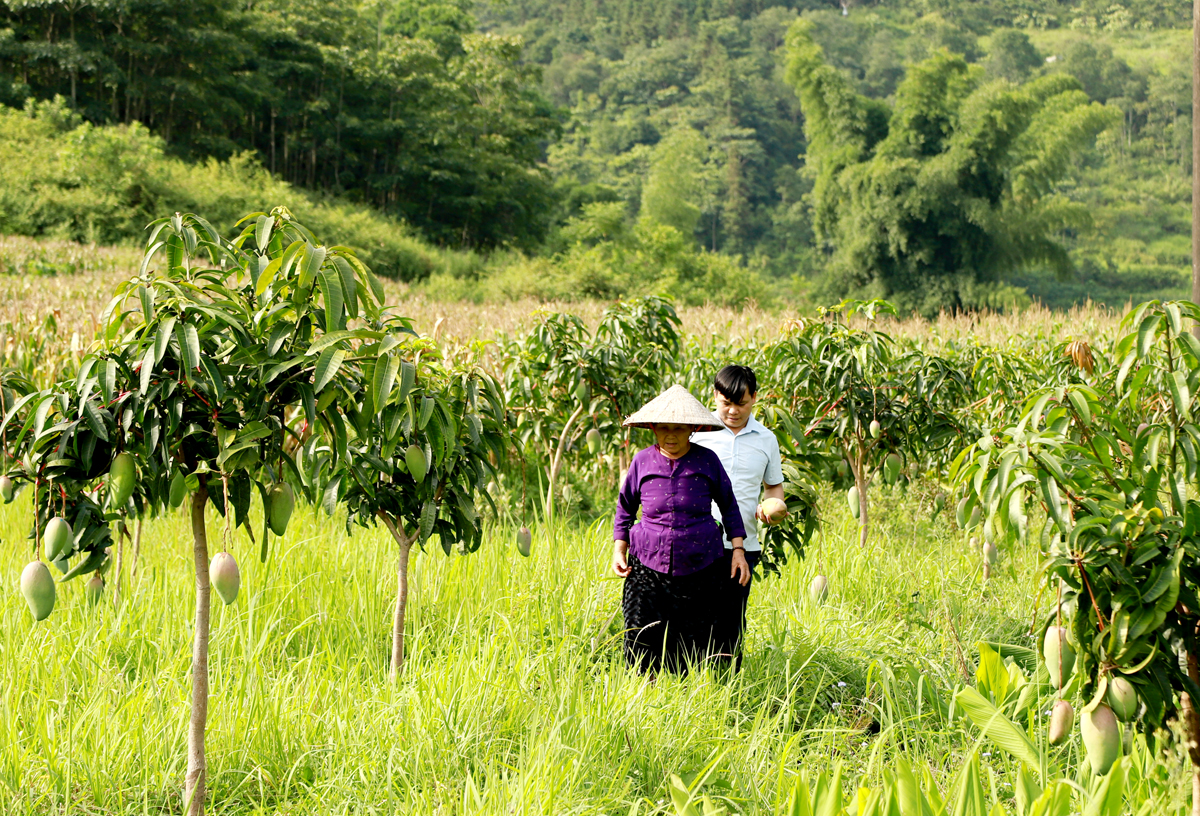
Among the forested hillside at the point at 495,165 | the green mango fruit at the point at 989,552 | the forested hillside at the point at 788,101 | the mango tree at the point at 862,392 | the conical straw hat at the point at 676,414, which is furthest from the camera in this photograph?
the forested hillside at the point at 788,101

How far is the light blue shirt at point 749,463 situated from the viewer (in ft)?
9.20

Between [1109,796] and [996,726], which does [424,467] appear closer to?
[996,726]

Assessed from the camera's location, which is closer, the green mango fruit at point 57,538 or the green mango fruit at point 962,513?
the green mango fruit at point 57,538

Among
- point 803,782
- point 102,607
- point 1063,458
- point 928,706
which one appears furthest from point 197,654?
point 928,706

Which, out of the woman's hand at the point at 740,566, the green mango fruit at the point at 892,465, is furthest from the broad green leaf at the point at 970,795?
the green mango fruit at the point at 892,465

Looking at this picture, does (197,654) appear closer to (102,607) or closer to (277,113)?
(102,607)

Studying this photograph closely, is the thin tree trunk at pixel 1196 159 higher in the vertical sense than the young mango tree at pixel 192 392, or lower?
higher

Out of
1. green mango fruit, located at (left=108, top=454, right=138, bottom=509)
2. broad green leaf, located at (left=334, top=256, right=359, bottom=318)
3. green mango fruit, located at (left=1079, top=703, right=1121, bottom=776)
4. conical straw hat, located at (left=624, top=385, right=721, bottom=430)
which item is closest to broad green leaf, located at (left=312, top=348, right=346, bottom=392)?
broad green leaf, located at (left=334, top=256, right=359, bottom=318)

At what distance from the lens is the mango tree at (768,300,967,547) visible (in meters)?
3.80

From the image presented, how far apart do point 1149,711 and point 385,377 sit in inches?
54.6

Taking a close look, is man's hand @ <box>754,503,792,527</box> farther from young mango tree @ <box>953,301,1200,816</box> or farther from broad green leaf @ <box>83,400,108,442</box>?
broad green leaf @ <box>83,400,108,442</box>

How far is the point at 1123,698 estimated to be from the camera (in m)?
1.39

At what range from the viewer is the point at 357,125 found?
85.7ft

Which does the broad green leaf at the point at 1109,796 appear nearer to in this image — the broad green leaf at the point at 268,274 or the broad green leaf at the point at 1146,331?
the broad green leaf at the point at 1146,331
